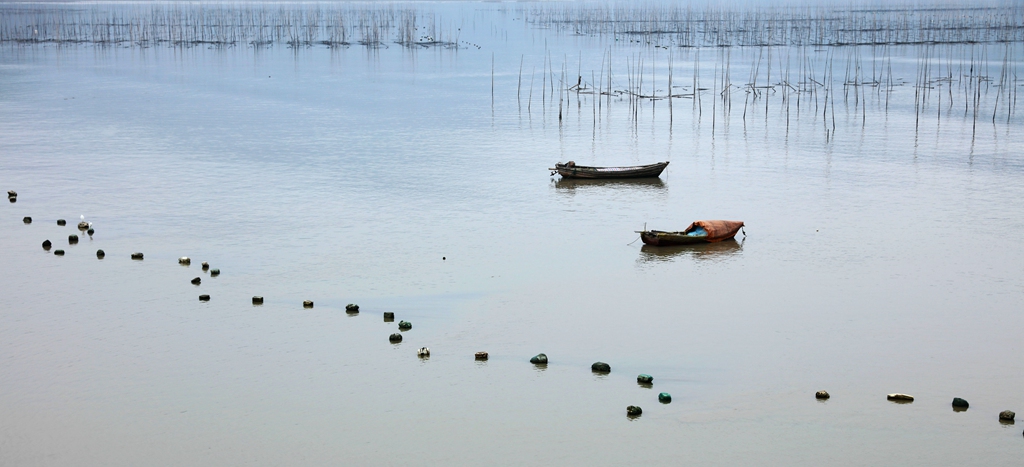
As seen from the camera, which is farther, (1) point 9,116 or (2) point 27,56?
(2) point 27,56

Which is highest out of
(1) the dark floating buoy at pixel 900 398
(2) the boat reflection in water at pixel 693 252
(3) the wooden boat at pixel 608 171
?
(3) the wooden boat at pixel 608 171

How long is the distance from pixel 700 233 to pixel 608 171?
213 inches

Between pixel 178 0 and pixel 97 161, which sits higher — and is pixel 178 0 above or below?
above

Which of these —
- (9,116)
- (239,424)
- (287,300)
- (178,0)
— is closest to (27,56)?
(9,116)

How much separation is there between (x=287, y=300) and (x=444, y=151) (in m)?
13.4

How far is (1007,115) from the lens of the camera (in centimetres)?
3222

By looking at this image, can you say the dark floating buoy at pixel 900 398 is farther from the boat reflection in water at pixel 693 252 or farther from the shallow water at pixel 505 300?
the boat reflection in water at pixel 693 252

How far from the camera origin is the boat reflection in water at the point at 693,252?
53.0 ft

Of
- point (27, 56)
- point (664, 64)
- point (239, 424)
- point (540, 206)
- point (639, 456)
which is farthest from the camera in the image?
point (27, 56)

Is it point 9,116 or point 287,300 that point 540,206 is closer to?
point 287,300

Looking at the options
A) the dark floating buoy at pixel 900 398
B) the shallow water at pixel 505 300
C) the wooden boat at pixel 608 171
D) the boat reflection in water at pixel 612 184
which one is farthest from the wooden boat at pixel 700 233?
the dark floating buoy at pixel 900 398

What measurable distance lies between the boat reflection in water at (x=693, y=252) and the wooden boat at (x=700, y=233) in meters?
0.08

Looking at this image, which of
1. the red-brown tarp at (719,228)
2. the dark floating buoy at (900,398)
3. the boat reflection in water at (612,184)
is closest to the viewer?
the dark floating buoy at (900,398)

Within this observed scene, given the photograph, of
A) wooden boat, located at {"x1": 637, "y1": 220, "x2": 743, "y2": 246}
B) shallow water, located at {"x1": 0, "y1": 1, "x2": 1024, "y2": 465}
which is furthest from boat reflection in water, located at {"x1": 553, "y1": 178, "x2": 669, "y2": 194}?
wooden boat, located at {"x1": 637, "y1": 220, "x2": 743, "y2": 246}
